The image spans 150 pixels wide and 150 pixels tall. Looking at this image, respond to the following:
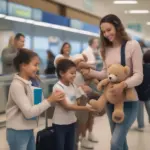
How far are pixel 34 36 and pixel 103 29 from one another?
→ 7.00m

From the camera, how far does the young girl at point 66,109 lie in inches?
115

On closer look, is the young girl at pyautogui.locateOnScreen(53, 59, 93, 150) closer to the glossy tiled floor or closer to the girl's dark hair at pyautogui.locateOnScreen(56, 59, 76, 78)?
the girl's dark hair at pyautogui.locateOnScreen(56, 59, 76, 78)

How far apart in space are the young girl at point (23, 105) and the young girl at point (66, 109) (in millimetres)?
413

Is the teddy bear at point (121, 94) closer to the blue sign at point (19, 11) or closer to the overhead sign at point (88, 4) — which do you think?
the blue sign at point (19, 11)

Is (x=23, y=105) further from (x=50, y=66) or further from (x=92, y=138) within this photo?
(x=50, y=66)

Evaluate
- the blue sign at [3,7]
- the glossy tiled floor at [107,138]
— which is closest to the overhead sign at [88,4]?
the blue sign at [3,7]

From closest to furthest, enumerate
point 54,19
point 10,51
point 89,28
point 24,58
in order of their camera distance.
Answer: point 24,58
point 10,51
point 54,19
point 89,28

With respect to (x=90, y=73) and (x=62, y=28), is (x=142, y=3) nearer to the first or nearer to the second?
(x=62, y=28)

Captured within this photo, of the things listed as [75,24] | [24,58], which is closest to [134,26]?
[75,24]

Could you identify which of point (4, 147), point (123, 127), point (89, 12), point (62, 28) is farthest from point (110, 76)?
point (89, 12)

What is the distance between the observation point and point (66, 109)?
2.95m

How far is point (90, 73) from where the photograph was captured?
305cm

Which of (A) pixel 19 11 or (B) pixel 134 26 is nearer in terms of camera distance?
(A) pixel 19 11

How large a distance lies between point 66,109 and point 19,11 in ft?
15.0
